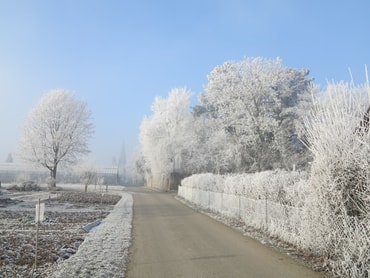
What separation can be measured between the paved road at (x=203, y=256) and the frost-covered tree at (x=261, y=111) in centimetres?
2116

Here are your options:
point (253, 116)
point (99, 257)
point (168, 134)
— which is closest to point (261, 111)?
point (253, 116)

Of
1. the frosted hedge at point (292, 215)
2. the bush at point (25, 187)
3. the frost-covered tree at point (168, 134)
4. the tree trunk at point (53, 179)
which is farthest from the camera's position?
the frost-covered tree at point (168, 134)

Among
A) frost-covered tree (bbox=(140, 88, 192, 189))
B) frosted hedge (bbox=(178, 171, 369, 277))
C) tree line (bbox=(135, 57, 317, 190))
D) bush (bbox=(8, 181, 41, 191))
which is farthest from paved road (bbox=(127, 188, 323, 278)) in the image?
frost-covered tree (bbox=(140, 88, 192, 189))

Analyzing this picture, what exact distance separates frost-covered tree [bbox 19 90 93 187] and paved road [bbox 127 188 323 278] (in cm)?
3276

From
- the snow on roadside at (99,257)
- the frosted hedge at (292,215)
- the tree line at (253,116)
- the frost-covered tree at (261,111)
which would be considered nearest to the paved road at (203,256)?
the snow on roadside at (99,257)

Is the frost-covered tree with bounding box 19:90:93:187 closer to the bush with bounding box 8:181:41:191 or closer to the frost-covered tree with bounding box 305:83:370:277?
the bush with bounding box 8:181:41:191

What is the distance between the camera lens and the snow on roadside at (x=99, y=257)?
22.0 ft

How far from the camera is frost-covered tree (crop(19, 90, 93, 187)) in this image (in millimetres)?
41562

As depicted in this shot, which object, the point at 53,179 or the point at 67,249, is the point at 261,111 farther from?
the point at 67,249

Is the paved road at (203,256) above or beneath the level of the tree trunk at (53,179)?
beneath

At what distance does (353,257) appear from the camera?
684 cm

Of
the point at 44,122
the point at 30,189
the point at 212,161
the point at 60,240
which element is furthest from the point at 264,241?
the point at 44,122

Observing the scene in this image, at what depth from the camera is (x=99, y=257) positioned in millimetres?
7957

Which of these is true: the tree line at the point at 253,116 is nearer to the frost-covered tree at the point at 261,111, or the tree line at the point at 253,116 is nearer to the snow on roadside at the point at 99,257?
the frost-covered tree at the point at 261,111
